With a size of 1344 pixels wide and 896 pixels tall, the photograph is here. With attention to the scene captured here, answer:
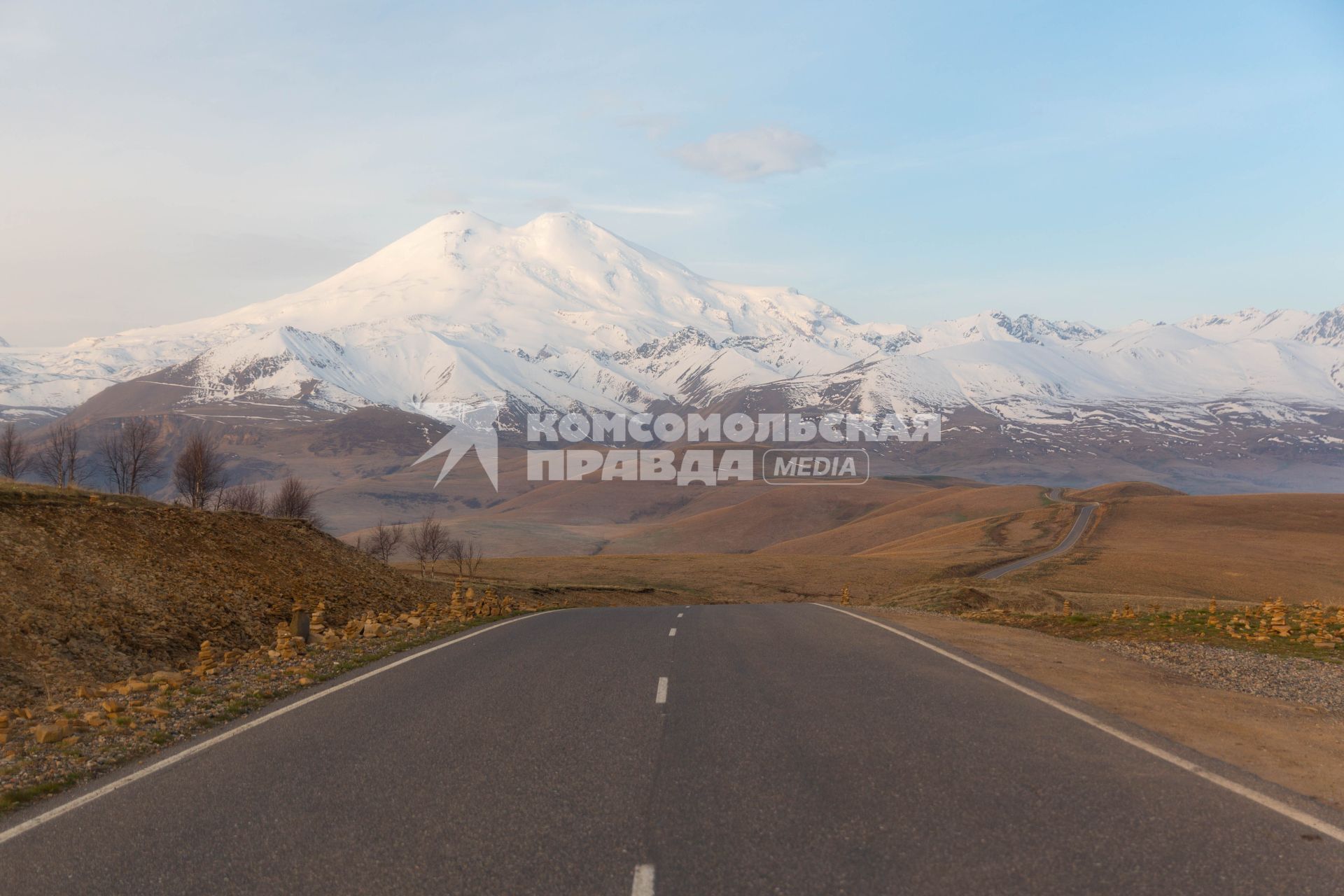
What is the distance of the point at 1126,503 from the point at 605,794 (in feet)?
441

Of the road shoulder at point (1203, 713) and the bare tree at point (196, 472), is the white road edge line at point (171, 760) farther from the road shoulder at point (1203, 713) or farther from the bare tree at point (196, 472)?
the bare tree at point (196, 472)

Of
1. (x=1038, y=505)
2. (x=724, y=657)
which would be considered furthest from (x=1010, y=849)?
(x=1038, y=505)

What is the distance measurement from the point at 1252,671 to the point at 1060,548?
86381 mm

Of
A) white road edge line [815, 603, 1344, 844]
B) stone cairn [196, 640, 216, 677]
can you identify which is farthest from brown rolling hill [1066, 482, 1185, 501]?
stone cairn [196, 640, 216, 677]

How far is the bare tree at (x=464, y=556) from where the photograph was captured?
8194 centimetres

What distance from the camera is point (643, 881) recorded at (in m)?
6.43

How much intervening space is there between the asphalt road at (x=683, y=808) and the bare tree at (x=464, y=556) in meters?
63.4

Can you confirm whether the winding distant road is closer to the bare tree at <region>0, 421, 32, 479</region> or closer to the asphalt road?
the asphalt road

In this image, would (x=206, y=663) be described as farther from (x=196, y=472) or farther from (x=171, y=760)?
(x=196, y=472)

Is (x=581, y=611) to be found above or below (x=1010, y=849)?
below

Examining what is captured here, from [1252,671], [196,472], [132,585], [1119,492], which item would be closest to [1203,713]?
[1252,671]

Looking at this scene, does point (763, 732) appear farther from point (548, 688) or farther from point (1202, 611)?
point (1202, 611)

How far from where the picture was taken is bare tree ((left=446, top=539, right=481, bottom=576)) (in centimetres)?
8194

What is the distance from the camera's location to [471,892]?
6348 mm
